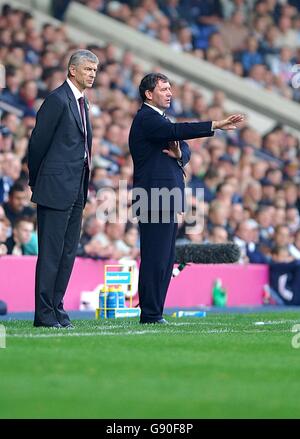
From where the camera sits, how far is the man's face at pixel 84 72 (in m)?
9.27

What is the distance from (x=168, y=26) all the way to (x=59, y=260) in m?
13.7

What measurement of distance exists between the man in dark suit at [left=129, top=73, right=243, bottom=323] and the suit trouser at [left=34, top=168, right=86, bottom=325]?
2.34 ft

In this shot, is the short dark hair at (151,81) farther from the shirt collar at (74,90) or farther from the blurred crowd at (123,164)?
the blurred crowd at (123,164)

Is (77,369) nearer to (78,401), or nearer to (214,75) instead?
(78,401)

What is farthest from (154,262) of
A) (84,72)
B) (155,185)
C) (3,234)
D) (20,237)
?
(20,237)

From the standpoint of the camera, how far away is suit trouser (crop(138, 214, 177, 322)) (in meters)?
9.86

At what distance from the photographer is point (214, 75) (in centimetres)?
2259

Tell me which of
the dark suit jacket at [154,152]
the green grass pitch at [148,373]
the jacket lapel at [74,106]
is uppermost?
the jacket lapel at [74,106]

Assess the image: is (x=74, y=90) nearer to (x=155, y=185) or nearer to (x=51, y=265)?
(x=155, y=185)

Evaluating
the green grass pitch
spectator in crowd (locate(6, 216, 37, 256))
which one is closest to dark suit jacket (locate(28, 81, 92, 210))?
the green grass pitch

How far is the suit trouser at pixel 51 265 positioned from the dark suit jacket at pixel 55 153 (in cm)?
11

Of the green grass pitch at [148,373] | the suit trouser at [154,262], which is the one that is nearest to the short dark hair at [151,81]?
the suit trouser at [154,262]
